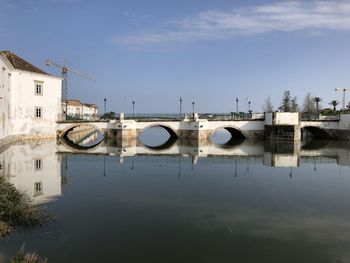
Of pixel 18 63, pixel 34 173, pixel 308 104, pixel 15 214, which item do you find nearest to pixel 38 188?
pixel 34 173

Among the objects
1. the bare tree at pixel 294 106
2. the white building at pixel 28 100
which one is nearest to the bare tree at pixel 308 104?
the bare tree at pixel 294 106

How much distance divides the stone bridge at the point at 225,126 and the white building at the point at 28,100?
247cm

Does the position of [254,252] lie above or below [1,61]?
below

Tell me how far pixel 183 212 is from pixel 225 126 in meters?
36.9

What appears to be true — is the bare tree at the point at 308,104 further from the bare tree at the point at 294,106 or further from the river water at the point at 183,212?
the river water at the point at 183,212

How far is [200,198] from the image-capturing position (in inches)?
602

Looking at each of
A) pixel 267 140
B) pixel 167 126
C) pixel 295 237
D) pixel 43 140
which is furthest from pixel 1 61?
pixel 267 140

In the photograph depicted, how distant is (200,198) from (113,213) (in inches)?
159

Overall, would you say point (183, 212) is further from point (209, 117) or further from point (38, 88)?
point (209, 117)

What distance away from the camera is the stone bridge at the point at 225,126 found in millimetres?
45438

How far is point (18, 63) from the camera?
38719mm

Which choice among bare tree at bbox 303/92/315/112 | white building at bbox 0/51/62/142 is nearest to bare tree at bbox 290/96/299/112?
bare tree at bbox 303/92/315/112

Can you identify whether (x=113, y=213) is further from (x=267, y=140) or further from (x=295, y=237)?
(x=267, y=140)

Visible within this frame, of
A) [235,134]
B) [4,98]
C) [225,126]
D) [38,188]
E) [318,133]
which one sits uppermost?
[4,98]
